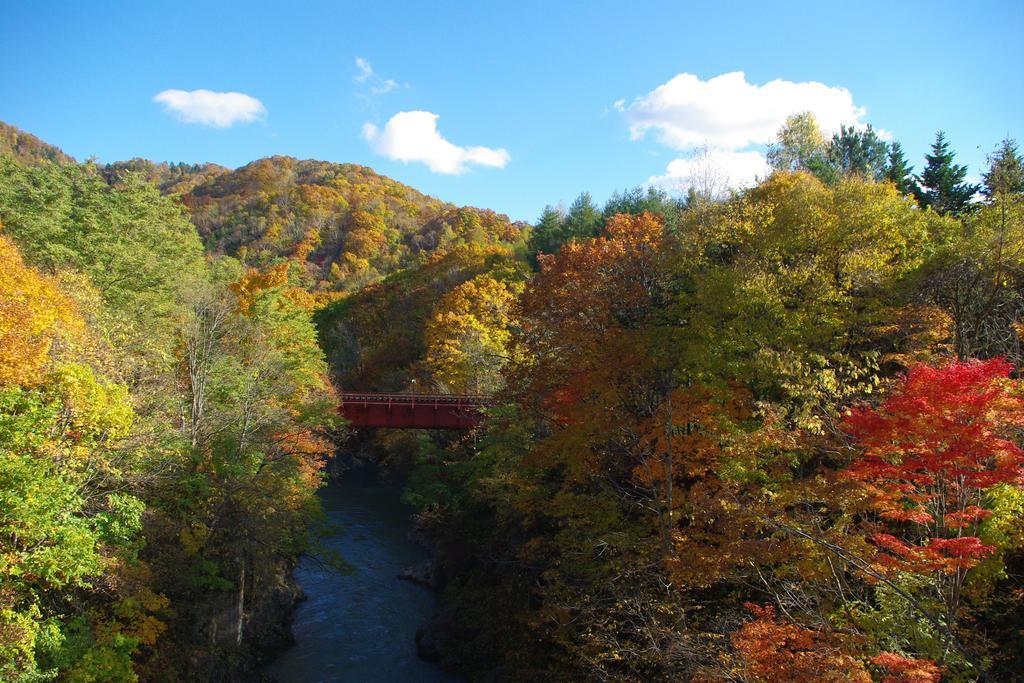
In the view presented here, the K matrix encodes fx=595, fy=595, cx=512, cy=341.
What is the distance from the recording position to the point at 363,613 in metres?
23.6

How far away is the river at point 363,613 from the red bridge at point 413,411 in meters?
5.77

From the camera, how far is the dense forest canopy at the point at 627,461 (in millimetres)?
9703

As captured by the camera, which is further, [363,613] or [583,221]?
[583,221]

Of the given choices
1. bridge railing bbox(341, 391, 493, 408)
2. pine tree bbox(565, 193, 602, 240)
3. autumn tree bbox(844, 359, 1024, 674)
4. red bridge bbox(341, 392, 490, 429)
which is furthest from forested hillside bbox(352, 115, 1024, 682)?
pine tree bbox(565, 193, 602, 240)

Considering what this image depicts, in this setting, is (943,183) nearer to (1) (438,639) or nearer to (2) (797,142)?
(2) (797,142)

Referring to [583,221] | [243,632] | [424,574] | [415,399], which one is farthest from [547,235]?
[243,632]

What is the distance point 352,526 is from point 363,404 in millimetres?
7832

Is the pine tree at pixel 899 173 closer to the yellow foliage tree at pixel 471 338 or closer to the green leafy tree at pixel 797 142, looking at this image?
the green leafy tree at pixel 797 142

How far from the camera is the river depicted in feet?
64.6

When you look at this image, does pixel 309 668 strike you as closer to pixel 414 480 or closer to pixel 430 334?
pixel 414 480

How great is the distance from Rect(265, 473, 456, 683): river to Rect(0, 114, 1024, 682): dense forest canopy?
133 centimetres

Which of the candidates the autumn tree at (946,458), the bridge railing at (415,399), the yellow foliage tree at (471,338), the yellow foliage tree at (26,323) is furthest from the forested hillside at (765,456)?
the yellow foliage tree at (26,323)

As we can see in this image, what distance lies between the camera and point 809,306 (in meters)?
14.3

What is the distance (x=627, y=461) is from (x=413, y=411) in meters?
14.2
